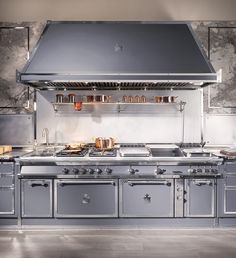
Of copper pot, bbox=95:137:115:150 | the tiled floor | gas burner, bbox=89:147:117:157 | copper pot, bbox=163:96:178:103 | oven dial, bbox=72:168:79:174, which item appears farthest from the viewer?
copper pot, bbox=163:96:178:103

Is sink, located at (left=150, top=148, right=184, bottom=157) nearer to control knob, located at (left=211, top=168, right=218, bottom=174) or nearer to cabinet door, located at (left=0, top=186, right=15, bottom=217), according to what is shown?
control knob, located at (left=211, top=168, right=218, bottom=174)

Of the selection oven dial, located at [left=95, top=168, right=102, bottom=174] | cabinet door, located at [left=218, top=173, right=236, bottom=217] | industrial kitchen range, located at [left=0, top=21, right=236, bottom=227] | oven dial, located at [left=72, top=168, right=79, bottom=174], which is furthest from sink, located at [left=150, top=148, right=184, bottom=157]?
oven dial, located at [left=72, top=168, right=79, bottom=174]

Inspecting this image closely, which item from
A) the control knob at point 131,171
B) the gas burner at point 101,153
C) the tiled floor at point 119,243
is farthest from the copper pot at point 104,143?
the tiled floor at point 119,243

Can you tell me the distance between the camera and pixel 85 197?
15.0ft

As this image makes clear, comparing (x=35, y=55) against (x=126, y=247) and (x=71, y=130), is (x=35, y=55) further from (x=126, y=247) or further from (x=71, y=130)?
(x=126, y=247)

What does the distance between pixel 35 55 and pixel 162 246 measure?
8.20 feet

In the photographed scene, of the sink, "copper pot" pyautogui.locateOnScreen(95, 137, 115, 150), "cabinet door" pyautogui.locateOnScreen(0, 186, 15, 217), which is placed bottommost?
"cabinet door" pyautogui.locateOnScreen(0, 186, 15, 217)

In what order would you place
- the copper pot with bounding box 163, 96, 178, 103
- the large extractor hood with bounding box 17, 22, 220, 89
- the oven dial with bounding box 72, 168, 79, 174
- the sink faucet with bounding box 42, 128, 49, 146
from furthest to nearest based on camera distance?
the sink faucet with bounding box 42, 128, 49, 146 → the copper pot with bounding box 163, 96, 178, 103 → the oven dial with bounding box 72, 168, 79, 174 → the large extractor hood with bounding box 17, 22, 220, 89

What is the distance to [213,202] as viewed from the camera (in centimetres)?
462

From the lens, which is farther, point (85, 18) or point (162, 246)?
point (85, 18)

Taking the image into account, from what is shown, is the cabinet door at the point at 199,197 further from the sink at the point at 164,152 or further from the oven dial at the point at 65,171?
the oven dial at the point at 65,171

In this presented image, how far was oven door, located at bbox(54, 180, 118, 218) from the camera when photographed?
458cm

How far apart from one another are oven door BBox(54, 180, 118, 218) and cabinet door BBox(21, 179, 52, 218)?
9 centimetres

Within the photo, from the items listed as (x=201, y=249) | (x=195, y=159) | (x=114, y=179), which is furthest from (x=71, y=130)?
(x=201, y=249)
